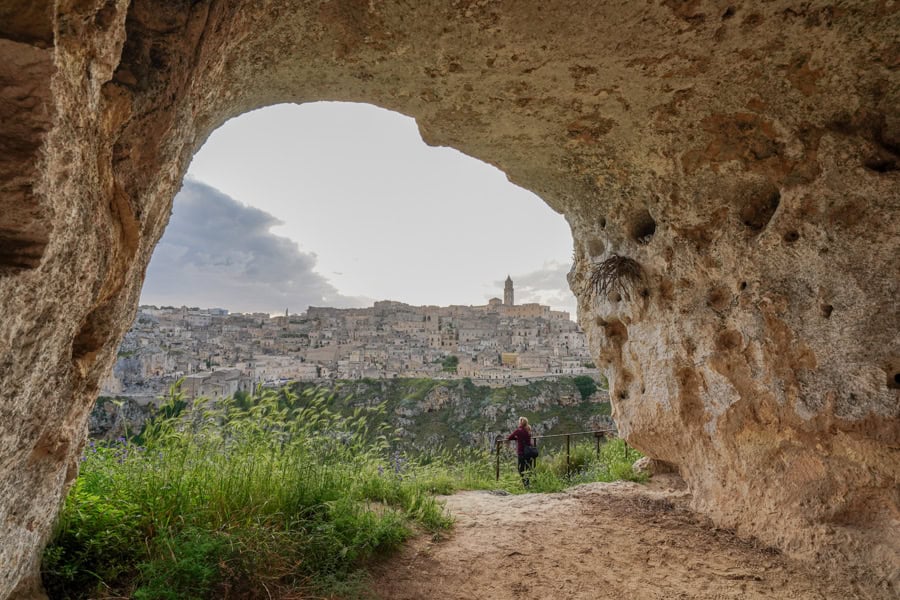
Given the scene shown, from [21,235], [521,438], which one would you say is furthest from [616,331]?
[21,235]

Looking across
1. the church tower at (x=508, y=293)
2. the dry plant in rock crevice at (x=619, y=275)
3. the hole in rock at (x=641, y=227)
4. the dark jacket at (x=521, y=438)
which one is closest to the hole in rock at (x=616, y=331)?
the dry plant in rock crevice at (x=619, y=275)

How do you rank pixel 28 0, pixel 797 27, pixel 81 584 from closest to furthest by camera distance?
pixel 28 0
pixel 81 584
pixel 797 27

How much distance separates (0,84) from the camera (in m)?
1.38

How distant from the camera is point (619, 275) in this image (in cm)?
519

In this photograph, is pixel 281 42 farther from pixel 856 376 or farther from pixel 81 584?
pixel 856 376

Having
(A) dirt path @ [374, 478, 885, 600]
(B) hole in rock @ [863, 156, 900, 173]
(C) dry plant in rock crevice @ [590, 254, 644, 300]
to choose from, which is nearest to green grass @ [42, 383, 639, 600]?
(A) dirt path @ [374, 478, 885, 600]

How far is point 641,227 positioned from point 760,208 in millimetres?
1256

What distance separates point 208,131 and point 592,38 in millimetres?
2922

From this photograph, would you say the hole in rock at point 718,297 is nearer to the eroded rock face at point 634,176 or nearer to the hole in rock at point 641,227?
the eroded rock face at point 634,176

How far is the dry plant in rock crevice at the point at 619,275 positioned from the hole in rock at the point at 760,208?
118 cm

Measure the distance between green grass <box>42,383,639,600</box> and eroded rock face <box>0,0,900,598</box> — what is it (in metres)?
0.42

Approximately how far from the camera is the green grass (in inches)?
98.4

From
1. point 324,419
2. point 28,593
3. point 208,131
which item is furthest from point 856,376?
point 28,593

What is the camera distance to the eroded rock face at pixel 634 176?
1.72 meters
